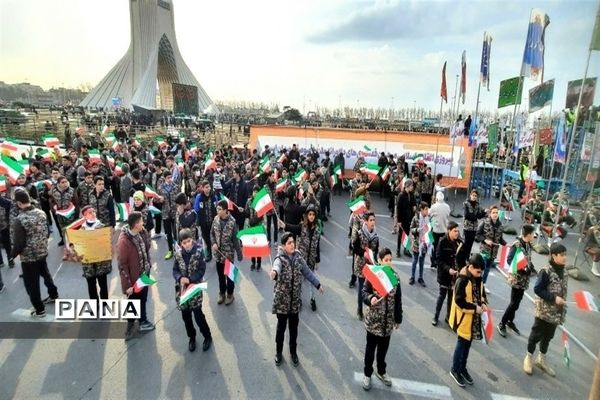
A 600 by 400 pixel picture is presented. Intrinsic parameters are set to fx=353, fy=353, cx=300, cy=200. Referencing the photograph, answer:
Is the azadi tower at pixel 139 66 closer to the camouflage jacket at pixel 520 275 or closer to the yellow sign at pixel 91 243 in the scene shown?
the yellow sign at pixel 91 243

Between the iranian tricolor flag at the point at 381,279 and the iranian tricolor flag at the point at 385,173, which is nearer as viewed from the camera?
the iranian tricolor flag at the point at 381,279

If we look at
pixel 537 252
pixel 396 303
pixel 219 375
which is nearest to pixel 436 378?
pixel 396 303

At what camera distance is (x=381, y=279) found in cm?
407

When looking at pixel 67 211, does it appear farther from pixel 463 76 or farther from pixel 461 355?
pixel 463 76

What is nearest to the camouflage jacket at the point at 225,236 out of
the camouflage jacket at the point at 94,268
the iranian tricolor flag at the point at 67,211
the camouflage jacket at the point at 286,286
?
the camouflage jacket at the point at 286,286

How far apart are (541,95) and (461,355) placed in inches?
333

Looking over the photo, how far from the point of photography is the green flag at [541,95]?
9445 millimetres

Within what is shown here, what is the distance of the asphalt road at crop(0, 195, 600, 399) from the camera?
169 inches

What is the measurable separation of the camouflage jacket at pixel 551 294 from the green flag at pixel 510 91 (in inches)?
306

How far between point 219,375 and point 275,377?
71cm

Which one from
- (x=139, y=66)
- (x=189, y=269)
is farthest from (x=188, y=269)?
(x=139, y=66)

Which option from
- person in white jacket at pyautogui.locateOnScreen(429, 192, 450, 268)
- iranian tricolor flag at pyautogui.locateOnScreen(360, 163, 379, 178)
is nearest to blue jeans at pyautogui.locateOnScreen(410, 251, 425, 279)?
person in white jacket at pyautogui.locateOnScreen(429, 192, 450, 268)

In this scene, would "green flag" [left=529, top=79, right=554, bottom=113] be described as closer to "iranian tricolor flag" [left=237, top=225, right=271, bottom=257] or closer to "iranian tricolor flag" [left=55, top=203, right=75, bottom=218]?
"iranian tricolor flag" [left=237, top=225, right=271, bottom=257]

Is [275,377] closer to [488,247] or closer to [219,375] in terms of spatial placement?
[219,375]
